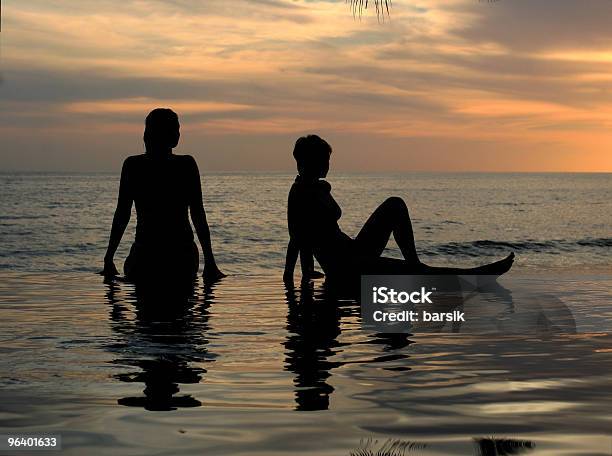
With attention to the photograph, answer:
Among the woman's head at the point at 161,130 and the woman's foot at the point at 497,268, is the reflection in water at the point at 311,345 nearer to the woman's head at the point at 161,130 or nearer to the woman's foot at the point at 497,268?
the woman's head at the point at 161,130

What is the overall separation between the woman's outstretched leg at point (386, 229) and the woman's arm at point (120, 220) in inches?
114

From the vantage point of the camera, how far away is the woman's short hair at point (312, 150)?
10234 mm

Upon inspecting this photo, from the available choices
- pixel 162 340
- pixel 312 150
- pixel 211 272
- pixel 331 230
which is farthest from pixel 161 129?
pixel 162 340

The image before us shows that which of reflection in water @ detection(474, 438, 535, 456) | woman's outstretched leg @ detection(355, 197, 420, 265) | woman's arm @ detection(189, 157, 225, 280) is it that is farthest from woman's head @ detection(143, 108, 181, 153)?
reflection in water @ detection(474, 438, 535, 456)

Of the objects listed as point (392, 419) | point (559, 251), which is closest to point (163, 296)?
point (392, 419)

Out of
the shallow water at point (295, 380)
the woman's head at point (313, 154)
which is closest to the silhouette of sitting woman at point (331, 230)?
the woman's head at point (313, 154)

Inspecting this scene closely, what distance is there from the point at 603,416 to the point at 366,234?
6.31 m

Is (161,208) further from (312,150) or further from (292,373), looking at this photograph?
(292,373)

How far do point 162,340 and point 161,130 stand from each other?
108 inches

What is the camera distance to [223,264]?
85.2 ft

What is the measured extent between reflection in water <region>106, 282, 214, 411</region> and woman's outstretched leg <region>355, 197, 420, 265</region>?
78.5 inches

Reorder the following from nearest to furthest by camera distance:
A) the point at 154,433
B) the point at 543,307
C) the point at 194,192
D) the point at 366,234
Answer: the point at 154,433 < the point at 194,192 < the point at 543,307 < the point at 366,234

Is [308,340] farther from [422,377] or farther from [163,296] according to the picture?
[163,296]

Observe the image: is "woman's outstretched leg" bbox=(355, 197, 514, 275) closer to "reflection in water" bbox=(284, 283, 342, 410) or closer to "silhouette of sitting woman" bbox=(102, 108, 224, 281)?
"reflection in water" bbox=(284, 283, 342, 410)
